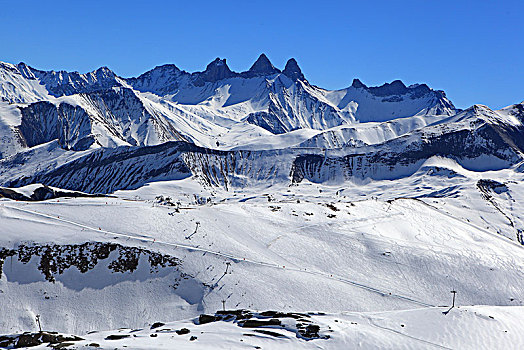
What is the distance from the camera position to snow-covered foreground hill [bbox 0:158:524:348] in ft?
231

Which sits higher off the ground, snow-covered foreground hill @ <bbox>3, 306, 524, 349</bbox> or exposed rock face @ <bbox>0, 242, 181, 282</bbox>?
exposed rock face @ <bbox>0, 242, 181, 282</bbox>

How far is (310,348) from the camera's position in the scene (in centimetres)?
4975

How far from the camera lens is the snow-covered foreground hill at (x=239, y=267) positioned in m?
70.3

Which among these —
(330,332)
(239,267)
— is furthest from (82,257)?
(330,332)

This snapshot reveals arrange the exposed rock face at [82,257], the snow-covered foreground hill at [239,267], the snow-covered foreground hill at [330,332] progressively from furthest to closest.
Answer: the exposed rock face at [82,257] < the snow-covered foreground hill at [239,267] < the snow-covered foreground hill at [330,332]

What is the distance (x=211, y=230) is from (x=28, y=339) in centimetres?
4900

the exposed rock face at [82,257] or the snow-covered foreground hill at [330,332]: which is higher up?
the exposed rock face at [82,257]

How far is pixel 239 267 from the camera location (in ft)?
273

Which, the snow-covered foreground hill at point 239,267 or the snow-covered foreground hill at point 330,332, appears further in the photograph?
the snow-covered foreground hill at point 239,267

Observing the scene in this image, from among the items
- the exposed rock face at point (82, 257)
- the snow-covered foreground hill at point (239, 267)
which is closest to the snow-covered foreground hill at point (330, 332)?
the snow-covered foreground hill at point (239, 267)

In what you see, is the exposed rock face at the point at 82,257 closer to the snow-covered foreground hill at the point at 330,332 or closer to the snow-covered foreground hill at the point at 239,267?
the snow-covered foreground hill at the point at 239,267

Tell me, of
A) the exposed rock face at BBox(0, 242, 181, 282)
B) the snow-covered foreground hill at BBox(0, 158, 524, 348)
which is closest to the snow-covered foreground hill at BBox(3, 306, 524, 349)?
the snow-covered foreground hill at BBox(0, 158, 524, 348)

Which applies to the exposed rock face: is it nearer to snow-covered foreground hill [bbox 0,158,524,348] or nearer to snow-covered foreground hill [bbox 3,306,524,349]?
snow-covered foreground hill [bbox 0,158,524,348]

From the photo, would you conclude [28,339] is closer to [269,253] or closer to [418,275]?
[269,253]
